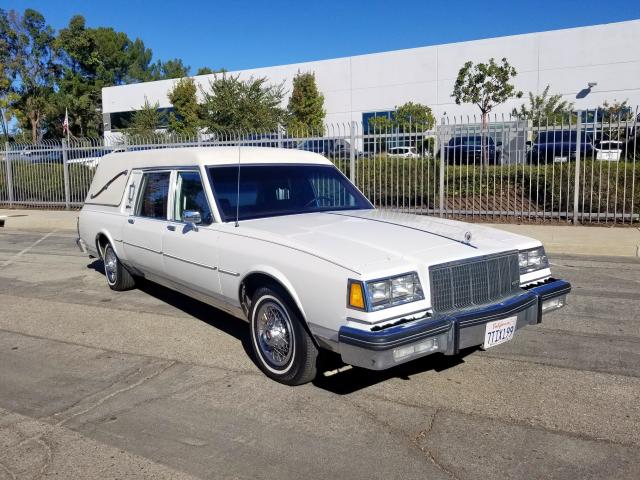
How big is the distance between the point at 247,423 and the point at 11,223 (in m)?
15.7

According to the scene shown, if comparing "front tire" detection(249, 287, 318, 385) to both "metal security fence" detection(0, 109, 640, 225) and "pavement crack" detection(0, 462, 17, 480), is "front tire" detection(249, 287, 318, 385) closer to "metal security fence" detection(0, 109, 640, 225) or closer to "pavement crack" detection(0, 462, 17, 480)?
"pavement crack" detection(0, 462, 17, 480)

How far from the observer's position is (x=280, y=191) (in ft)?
18.2

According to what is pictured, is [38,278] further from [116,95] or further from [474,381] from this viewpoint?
[116,95]

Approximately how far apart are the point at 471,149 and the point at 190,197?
32.3ft

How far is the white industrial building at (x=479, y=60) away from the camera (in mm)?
30234

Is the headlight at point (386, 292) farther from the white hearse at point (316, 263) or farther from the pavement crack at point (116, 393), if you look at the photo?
the pavement crack at point (116, 393)

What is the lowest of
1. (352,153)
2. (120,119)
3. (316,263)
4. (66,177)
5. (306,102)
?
(316,263)

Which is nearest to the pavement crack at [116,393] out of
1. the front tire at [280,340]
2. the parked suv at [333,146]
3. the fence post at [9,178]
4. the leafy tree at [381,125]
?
the front tire at [280,340]

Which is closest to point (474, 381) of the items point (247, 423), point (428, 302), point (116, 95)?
point (428, 302)

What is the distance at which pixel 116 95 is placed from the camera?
173 ft

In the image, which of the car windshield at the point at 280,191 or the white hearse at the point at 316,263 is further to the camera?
the car windshield at the point at 280,191

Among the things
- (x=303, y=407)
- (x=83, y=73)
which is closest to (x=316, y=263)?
(x=303, y=407)

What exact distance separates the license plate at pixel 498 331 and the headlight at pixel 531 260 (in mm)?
595

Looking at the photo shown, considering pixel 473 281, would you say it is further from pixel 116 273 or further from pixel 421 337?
pixel 116 273
